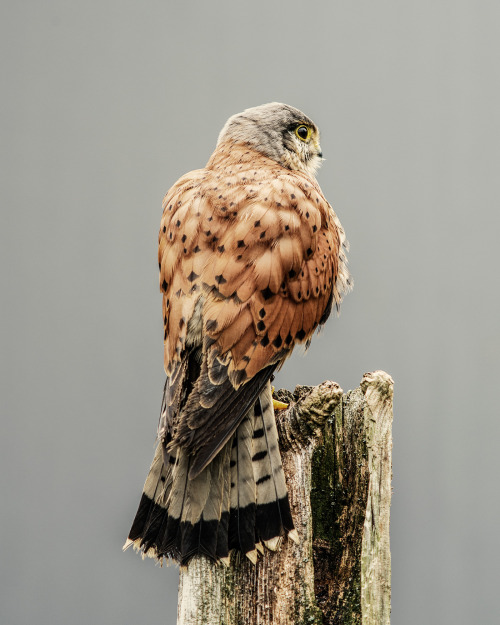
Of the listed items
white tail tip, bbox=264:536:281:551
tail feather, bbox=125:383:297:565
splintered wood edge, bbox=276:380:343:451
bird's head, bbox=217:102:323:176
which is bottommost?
white tail tip, bbox=264:536:281:551

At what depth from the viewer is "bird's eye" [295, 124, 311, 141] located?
→ 278 centimetres

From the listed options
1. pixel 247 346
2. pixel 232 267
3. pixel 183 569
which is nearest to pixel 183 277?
pixel 232 267

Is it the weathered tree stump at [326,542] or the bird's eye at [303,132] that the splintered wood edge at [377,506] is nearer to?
the weathered tree stump at [326,542]

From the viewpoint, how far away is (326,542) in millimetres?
1808

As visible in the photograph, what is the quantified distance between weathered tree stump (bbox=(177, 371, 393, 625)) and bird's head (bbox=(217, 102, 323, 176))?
1204 millimetres

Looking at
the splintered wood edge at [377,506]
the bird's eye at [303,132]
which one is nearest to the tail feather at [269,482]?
the splintered wood edge at [377,506]

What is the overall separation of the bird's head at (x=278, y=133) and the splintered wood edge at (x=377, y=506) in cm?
120

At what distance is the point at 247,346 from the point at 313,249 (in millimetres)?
461

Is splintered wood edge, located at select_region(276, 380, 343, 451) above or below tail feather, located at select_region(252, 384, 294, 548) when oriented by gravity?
above

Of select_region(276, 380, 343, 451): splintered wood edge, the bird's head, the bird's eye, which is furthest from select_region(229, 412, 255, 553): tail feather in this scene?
the bird's eye

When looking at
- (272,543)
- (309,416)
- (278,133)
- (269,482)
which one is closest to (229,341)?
(309,416)

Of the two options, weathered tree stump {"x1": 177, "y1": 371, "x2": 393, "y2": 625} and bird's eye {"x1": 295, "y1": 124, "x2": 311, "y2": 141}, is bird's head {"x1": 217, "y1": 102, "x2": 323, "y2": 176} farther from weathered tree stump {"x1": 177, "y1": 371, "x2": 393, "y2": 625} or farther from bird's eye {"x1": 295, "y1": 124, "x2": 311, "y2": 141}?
weathered tree stump {"x1": 177, "y1": 371, "x2": 393, "y2": 625}

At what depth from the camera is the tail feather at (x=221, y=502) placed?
176 cm

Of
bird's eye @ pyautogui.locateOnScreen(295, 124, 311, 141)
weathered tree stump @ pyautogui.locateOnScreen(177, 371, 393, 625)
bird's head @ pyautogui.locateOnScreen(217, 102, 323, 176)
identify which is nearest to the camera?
weathered tree stump @ pyautogui.locateOnScreen(177, 371, 393, 625)
